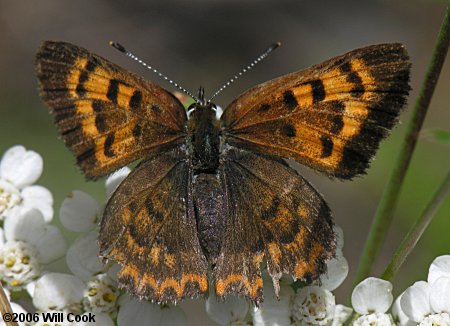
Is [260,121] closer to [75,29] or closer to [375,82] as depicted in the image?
[375,82]

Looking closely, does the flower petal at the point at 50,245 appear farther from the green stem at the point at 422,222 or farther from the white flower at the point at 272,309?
the green stem at the point at 422,222

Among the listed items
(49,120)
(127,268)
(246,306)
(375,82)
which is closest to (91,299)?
(127,268)

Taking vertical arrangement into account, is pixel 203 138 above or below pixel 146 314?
above

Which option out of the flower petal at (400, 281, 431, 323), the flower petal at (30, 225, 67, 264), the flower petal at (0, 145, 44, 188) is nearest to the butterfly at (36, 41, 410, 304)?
the flower petal at (400, 281, 431, 323)

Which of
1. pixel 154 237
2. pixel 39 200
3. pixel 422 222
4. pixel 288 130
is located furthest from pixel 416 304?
pixel 39 200

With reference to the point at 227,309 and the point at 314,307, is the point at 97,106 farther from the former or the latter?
the point at 314,307

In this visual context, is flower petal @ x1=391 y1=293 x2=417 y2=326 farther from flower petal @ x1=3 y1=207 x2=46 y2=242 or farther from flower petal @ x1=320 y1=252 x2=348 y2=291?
flower petal @ x1=3 y1=207 x2=46 y2=242

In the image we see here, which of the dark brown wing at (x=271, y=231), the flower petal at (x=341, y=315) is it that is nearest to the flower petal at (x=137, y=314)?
the dark brown wing at (x=271, y=231)
